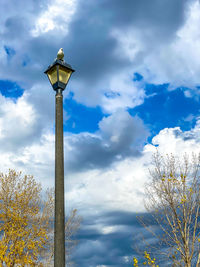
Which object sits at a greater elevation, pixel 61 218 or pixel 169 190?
pixel 169 190

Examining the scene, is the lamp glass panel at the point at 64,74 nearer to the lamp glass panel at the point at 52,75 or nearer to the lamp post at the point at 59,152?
the lamp post at the point at 59,152

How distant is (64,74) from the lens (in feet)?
20.5

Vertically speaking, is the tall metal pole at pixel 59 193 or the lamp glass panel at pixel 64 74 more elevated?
the lamp glass panel at pixel 64 74

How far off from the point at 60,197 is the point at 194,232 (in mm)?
11890

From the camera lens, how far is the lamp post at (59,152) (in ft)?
16.3

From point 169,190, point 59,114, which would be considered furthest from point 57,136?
point 169,190

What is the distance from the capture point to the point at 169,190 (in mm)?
15773

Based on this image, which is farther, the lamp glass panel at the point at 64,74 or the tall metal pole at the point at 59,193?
the lamp glass panel at the point at 64,74

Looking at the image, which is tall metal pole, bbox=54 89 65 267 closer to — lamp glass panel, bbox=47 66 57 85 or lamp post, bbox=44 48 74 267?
lamp post, bbox=44 48 74 267

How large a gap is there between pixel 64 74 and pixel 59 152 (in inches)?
67.0

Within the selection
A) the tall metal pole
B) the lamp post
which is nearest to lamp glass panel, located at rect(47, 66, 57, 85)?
the lamp post

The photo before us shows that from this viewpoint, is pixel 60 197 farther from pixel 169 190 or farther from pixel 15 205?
pixel 15 205

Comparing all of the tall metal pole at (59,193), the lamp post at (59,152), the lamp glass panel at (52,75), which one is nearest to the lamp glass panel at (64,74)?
the lamp post at (59,152)

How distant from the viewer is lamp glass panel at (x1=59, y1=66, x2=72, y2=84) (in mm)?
6172
